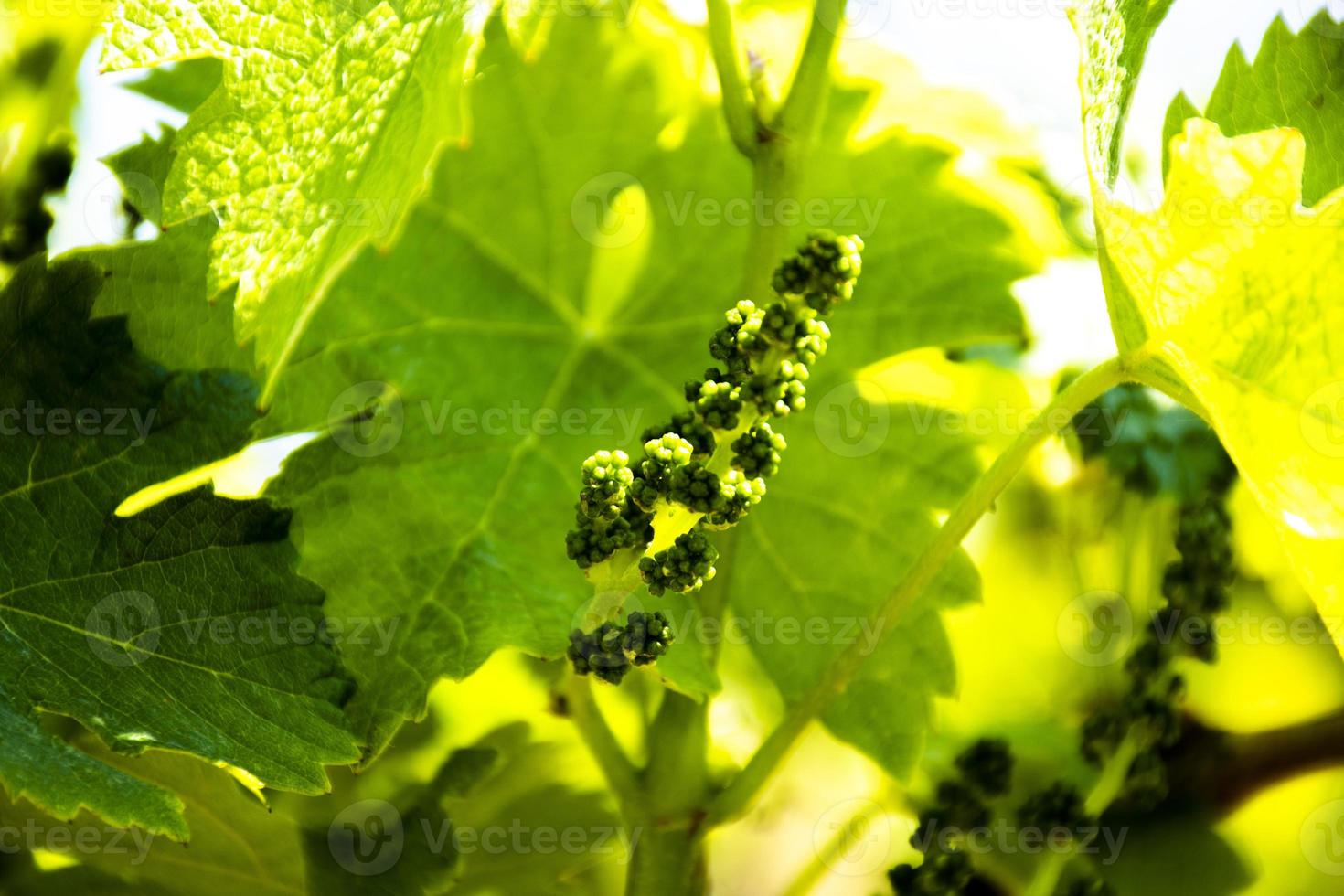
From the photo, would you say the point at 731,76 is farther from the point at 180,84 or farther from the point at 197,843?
the point at 197,843

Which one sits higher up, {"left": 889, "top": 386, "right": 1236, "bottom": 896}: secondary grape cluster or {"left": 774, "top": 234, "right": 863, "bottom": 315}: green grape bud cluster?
{"left": 774, "top": 234, "right": 863, "bottom": 315}: green grape bud cluster

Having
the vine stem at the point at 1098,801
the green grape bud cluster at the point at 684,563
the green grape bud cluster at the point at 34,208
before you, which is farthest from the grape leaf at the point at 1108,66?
the green grape bud cluster at the point at 34,208

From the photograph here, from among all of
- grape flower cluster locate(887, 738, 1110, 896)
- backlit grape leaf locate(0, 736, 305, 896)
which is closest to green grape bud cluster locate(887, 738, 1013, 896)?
grape flower cluster locate(887, 738, 1110, 896)

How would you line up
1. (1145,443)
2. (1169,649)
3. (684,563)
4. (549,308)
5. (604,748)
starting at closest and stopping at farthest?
(684,563)
(604,748)
(1169,649)
(549,308)
(1145,443)

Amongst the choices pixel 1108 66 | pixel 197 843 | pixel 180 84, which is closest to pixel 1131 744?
pixel 1108 66

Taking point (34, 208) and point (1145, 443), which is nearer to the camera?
point (34, 208)

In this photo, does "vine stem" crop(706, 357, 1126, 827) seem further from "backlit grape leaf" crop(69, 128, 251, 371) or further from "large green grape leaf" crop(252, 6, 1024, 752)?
"backlit grape leaf" crop(69, 128, 251, 371)
